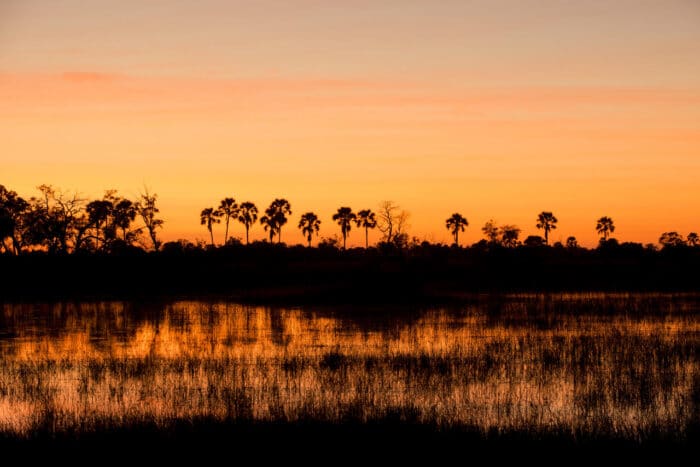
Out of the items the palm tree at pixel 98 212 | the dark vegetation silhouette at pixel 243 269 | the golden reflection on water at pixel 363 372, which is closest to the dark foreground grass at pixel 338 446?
the golden reflection on water at pixel 363 372

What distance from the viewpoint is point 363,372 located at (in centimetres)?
2306

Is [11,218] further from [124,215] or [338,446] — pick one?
[338,446]

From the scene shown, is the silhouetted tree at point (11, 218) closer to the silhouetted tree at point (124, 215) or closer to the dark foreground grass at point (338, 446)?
the silhouetted tree at point (124, 215)

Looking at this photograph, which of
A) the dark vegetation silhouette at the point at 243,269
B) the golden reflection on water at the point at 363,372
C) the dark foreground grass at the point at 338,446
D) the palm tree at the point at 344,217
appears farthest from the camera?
the palm tree at the point at 344,217

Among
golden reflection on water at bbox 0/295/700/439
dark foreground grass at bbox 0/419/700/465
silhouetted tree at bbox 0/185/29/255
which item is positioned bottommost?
dark foreground grass at bbox 0/419/700/465

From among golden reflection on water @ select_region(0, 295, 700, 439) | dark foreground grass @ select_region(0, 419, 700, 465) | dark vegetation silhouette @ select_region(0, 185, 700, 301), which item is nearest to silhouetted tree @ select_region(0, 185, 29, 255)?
dark vegetation silhouette @ select_region(0, 185, 700, 301)

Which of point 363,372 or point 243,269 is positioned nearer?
point 363,372

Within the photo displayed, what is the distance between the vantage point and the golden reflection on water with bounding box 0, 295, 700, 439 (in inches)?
686

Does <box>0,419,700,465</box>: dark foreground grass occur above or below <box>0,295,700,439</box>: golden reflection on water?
below

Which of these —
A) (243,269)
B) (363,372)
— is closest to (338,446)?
(363,372)

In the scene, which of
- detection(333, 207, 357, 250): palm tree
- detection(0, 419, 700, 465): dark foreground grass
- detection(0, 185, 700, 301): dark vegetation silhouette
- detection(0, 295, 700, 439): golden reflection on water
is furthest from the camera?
detection(333, 207, 357, 250): palm tree

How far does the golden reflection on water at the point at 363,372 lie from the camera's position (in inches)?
686

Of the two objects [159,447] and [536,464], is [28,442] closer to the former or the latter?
[159,447]

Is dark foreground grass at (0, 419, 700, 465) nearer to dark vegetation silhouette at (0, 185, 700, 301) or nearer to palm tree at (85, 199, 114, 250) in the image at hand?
dark vegetation silhouette at (0, 185, 700, 301)
